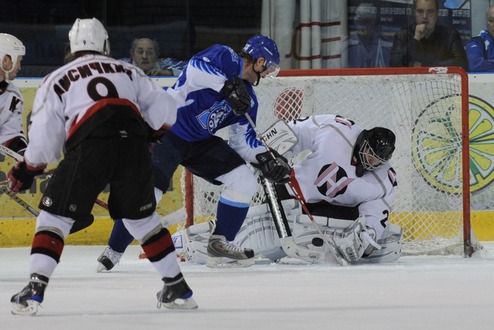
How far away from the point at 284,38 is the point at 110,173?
330cm

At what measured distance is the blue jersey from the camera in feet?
16.5

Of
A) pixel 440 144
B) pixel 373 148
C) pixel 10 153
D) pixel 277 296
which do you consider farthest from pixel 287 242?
pixel 277 296

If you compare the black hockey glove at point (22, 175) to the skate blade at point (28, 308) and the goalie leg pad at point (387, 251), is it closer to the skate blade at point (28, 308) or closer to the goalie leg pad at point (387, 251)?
the skate blade at point (28, 308)

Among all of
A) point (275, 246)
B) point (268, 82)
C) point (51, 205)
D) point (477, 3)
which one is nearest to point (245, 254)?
point (275, 246)

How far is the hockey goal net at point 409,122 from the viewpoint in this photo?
5.79 metres

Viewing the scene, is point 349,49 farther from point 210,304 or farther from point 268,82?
point 210,304

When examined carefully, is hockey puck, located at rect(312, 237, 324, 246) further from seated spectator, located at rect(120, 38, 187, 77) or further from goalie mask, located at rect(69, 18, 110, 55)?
goalie mask, located at rect(69, 18, 110, 55)

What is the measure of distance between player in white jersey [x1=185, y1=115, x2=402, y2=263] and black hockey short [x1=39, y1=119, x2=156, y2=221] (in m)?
1.81

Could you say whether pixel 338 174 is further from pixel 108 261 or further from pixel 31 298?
pixel 31 298

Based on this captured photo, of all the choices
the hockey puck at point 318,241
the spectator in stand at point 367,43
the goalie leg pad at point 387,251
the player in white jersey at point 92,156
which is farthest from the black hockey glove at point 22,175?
the spectator in stand at point 367,43

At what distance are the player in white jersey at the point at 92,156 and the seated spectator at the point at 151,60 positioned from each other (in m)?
2.94

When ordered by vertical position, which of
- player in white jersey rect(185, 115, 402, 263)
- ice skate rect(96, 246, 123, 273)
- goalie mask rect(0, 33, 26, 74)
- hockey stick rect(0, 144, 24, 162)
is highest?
goalie mask rect(0, 33, 26, 74)

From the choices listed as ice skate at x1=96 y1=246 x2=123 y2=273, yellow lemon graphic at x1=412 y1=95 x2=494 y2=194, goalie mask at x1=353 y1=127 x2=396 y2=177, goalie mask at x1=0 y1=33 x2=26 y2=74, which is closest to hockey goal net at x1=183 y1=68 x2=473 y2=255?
yellow lemon graphic at x1=412 y1=95 x2=494 y2=194

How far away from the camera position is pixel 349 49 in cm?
671
